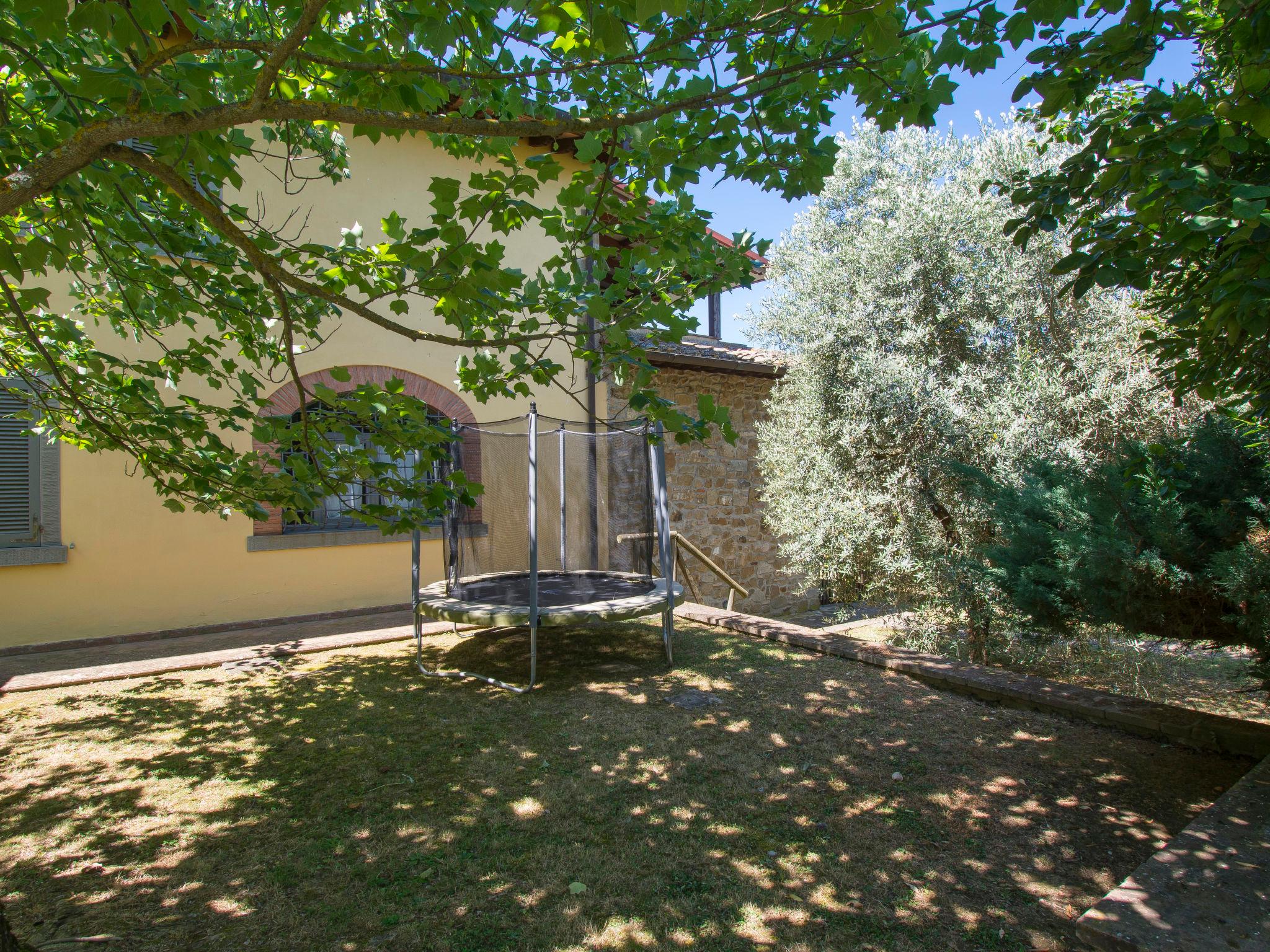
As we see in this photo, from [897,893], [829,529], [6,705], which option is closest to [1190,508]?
[897,893]

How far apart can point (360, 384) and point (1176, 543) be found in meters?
7.57

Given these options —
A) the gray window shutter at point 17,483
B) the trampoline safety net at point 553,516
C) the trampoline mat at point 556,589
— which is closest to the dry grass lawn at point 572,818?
the trampoline mat at point 556,589

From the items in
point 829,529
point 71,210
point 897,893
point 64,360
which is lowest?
point 897,893

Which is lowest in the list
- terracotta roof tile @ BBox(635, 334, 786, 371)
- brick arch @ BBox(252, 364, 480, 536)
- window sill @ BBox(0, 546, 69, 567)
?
window sill @ BBox(0, 546, 69, 567)

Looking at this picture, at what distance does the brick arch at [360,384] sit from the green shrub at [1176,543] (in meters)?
5.50

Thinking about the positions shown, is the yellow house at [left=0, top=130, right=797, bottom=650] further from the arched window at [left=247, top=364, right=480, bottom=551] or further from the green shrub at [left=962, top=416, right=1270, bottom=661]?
the green shrub at [left=962, top=416, right=1270, bottom=661]

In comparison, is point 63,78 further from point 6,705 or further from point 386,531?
point 6,705

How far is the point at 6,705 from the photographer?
471cm

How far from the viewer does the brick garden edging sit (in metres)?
3.64

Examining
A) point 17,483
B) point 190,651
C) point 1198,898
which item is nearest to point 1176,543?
point 1198,898

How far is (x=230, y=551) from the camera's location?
7473mm

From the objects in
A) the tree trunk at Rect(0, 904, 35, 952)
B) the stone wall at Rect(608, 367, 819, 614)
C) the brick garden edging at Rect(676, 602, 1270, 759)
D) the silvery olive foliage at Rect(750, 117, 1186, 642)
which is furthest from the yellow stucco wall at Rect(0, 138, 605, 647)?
the tree trunk at Rect(0, 904, 35, 952)

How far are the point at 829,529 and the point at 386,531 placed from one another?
5.33m

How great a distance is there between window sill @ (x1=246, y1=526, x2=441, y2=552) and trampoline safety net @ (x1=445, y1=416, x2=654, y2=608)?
1.40 metres
